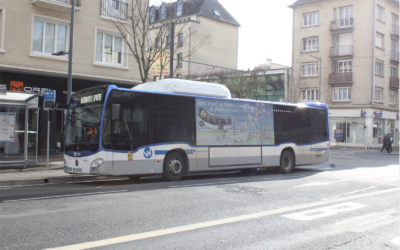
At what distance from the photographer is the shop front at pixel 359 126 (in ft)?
144

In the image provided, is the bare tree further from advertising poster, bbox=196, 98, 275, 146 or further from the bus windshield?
the bus windshield

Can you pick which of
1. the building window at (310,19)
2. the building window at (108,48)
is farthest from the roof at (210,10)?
the building window at (108,48)

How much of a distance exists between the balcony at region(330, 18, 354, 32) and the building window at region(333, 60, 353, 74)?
382 centimetres

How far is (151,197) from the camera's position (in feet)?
27.6

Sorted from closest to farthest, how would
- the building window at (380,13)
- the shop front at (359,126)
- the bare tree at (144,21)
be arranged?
the bare tree at (144,21) → the shop front at (359,126) → the building window at (380,13)

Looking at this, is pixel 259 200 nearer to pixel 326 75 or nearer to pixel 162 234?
pixel 162 234

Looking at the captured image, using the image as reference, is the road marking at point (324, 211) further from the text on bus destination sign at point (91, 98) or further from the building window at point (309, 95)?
the building window at point (309, 95)

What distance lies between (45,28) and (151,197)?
14.9 metres

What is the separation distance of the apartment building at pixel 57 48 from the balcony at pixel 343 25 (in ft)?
104

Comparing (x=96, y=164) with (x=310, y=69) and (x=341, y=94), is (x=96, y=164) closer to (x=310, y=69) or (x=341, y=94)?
(x=341, y=94)

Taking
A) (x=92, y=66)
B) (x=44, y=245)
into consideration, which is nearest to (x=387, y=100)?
(x=92, y=66)

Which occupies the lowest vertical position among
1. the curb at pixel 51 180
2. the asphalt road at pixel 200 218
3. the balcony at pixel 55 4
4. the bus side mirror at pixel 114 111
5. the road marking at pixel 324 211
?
the curb at pixel 51 180

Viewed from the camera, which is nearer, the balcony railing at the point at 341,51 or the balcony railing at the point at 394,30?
the balcony railing at the point at 341,51

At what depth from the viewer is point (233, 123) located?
13797 mm
